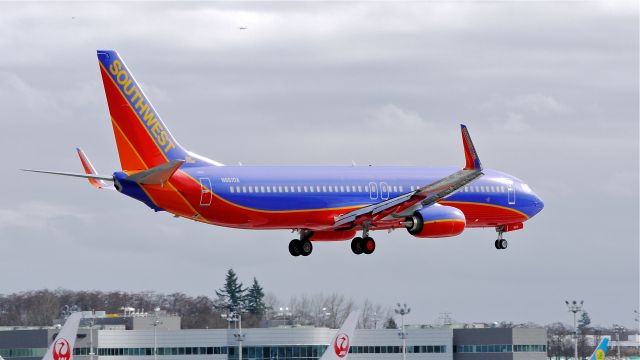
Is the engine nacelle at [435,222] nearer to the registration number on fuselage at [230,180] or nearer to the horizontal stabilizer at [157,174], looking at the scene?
the registration number on fuselage at [230,180]

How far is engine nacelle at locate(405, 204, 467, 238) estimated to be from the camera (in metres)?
89.4

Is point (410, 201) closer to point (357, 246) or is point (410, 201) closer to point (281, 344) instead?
point (357, 246)

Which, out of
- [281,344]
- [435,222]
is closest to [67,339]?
[435,222]

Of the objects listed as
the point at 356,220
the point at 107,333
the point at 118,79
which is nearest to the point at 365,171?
the point at 356,220

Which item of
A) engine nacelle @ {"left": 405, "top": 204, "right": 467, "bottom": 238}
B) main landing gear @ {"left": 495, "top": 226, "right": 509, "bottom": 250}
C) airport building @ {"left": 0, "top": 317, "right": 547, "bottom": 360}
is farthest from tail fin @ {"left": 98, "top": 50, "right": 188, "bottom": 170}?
airport building @ {"left": 0, "top": 317, "right": 547, "bottom": 360}

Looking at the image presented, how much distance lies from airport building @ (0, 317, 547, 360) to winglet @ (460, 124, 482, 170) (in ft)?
212

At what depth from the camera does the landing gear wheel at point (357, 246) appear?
91.7 metres

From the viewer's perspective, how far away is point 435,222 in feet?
293

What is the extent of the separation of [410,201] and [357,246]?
5.20 metres

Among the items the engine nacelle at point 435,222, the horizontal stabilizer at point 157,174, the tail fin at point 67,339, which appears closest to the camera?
the tail fin at point 67,339

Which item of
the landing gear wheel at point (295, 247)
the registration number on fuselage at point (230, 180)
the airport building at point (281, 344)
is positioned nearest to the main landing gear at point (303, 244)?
the landing gear wheel at point (295, 247)

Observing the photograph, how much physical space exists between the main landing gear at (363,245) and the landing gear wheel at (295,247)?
3766mm

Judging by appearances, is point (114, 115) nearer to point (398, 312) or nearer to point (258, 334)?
point (398, 312)

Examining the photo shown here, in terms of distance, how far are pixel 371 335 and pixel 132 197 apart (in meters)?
68.6
